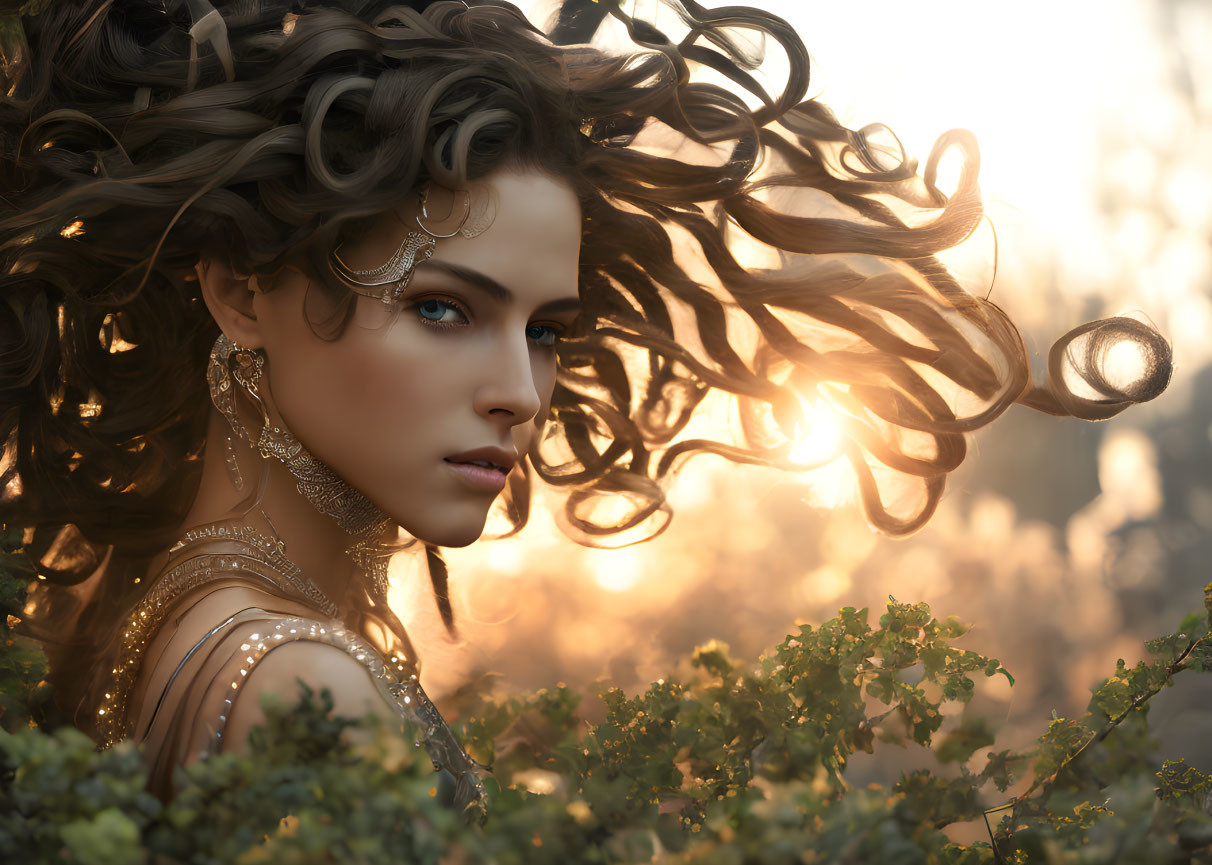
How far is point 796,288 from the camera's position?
7.80 ft

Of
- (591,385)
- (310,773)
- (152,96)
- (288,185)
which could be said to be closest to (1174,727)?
(591,385)

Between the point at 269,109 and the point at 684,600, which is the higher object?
the point at 269,109

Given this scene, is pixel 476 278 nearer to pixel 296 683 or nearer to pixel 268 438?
pixel 268 438

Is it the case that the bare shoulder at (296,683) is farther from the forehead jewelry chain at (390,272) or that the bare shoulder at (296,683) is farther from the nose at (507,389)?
the forehead jewelry chain at (390,272)

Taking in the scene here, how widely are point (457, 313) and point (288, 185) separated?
1.14ft

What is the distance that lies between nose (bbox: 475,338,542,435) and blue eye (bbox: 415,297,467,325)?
0.10 metres

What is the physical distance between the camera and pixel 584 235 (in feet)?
7.49

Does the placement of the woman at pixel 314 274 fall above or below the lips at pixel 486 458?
above

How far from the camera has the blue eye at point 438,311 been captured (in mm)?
1689

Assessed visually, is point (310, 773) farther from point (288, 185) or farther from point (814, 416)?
point (814, 416)

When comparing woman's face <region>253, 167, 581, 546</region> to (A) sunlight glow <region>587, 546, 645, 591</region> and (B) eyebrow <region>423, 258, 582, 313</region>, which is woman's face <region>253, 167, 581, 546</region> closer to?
(B) eyebrow <region>423, 258, 582, 313</region>

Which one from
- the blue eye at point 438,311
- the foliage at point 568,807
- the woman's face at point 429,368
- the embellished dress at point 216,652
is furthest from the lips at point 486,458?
the foliage at point 568,807

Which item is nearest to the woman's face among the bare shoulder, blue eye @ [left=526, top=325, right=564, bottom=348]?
blue eye @ [left=526, top=325, right=564, bottom=348]

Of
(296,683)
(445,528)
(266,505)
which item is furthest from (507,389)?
(296,683)
